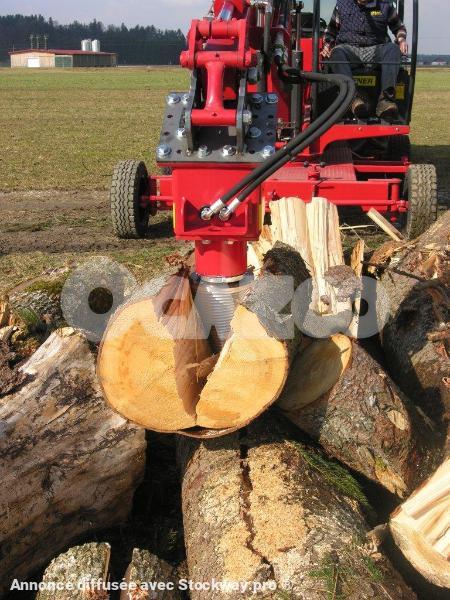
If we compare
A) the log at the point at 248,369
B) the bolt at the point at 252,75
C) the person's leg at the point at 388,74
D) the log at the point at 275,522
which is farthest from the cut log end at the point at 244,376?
the person's leg at the point at 388,74

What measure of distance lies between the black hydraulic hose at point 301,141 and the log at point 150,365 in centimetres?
52

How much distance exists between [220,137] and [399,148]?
20.0 ft

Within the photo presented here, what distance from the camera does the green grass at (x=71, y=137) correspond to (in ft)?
36.7

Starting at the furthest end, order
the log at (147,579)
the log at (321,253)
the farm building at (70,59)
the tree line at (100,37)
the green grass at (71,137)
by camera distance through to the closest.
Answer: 1. the tree line at (100,37)
2. the farm building at (70,59)
3. the green grass at (71,137)
4. the log at (321,253)
5. the log at (147,579)

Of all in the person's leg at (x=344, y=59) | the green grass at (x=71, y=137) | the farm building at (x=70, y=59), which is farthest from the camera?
the farm building at (x=70, y=59)

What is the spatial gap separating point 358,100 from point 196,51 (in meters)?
4.62

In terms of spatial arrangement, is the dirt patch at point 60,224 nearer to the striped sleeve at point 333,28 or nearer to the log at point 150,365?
the striped sleeve at point 333,28

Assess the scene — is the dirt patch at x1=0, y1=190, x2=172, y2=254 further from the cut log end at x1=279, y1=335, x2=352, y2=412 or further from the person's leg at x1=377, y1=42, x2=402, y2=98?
the cut log end at x1=279, y1=335, x2=352, y2=412

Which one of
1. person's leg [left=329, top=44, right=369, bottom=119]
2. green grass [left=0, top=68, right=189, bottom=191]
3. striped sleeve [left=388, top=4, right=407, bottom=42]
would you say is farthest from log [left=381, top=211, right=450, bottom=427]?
green grass [left=0, top=68, right=189, bottom=191]

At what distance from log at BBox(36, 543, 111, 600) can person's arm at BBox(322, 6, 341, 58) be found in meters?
5.99

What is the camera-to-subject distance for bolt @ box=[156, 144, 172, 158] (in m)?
2.78

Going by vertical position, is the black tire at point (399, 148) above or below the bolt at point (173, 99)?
below

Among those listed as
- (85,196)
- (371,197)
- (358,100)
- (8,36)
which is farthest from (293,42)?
(8,36)

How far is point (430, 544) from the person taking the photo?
8.31 feet
